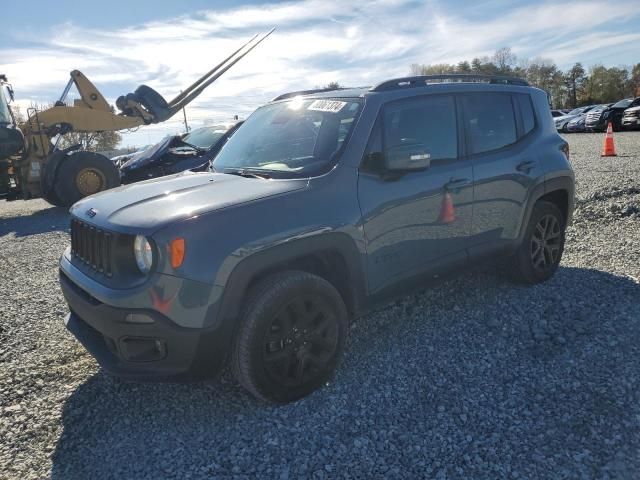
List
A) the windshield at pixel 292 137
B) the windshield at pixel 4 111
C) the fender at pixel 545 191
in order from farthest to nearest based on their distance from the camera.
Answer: the windshield at pixel 4 111 → the fender at pixel 545 191 → the windshield at pixel 292 137

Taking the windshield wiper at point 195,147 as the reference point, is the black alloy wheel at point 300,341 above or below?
below

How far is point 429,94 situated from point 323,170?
46.2 inches

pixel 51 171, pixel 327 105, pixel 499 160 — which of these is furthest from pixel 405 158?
pixel 51 171

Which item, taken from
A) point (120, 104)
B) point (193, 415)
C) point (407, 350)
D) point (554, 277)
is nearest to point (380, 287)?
point (407, 350)

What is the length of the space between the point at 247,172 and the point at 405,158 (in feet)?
3.56

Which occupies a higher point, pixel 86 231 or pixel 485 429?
pixel 86 231

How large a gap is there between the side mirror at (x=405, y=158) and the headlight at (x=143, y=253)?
1.56 meters

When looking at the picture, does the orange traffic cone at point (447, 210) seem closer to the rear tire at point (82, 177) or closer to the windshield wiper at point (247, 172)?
the windshield wiper at point (247, 172)

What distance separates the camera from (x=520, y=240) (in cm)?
440

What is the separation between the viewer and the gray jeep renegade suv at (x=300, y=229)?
2615mm

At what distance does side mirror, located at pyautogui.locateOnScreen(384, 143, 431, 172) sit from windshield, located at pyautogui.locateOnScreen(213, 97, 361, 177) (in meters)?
0.33

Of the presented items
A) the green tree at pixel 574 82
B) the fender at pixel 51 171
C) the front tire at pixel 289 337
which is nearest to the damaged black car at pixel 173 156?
the fender at pixel 51 171

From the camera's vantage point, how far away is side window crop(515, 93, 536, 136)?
4.48m

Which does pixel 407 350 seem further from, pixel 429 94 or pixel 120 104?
pixel 120 104
